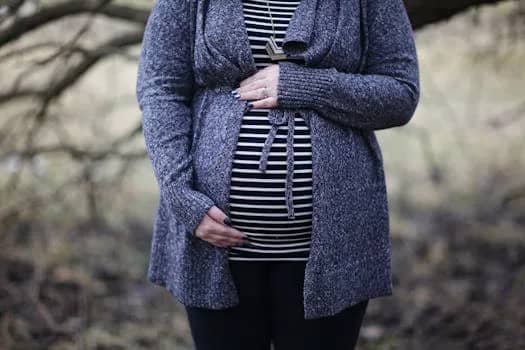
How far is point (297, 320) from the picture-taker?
1820mm

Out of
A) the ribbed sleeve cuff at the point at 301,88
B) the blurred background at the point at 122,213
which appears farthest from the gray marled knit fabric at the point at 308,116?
the blurred background at the point at 122,213

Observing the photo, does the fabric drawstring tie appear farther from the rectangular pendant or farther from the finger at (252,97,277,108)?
the rectangular pendant

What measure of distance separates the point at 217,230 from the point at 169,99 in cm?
38

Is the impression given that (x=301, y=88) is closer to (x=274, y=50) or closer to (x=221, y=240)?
(x=274, y=50)

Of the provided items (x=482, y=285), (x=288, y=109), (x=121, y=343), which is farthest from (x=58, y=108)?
(x=482, y=285)

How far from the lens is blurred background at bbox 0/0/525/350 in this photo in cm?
325

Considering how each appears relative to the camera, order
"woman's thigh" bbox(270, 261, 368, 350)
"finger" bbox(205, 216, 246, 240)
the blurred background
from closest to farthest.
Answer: "finger" bbox(205, 216, 246, 240), "woman's thigh" bbox(270, 261, 368, 350), the blurred background

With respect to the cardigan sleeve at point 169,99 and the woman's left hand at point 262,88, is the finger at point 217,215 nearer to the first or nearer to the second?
the cardigan sleeve at point 169,99

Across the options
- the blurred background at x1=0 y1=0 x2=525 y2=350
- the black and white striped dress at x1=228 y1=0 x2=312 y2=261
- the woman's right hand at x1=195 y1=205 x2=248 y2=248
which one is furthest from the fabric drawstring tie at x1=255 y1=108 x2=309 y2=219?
the blurred background at x1=0 y1=0 x2=525 y2=350

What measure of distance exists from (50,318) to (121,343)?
39cm

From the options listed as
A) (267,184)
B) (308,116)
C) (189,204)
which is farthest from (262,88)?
(189,204)

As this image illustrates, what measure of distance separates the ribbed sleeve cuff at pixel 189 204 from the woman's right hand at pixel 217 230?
1 centimetres

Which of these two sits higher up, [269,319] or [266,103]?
[266,103]

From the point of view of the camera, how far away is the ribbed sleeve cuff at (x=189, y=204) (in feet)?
5.52
